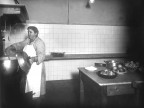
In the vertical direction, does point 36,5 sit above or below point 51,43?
above

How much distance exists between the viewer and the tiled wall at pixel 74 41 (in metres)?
5.24

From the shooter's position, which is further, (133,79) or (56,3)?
(56,3)

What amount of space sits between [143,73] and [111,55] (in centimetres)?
232

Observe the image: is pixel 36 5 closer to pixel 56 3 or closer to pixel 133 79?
pixel 56 3

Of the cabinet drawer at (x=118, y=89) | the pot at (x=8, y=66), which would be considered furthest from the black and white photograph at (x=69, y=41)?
the pot at (x=8, y=66)

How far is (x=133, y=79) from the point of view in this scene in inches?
108

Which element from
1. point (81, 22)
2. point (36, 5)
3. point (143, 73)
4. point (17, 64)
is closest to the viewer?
point (17, 64)

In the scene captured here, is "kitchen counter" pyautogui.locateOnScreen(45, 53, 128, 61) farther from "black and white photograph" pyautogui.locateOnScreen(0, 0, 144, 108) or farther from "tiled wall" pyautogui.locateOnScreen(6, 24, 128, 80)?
"tiled wall" pyautogui.locateOnScreen(6, 24, 128, 80)

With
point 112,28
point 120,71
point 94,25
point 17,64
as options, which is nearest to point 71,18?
point 94,25

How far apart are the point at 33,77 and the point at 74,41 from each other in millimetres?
2042

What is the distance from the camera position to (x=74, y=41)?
5461 mm

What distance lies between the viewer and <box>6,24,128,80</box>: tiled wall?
5.24 meters

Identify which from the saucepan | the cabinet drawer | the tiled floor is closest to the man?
the tiled floor

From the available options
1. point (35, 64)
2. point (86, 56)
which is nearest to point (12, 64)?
point (35, 64)
